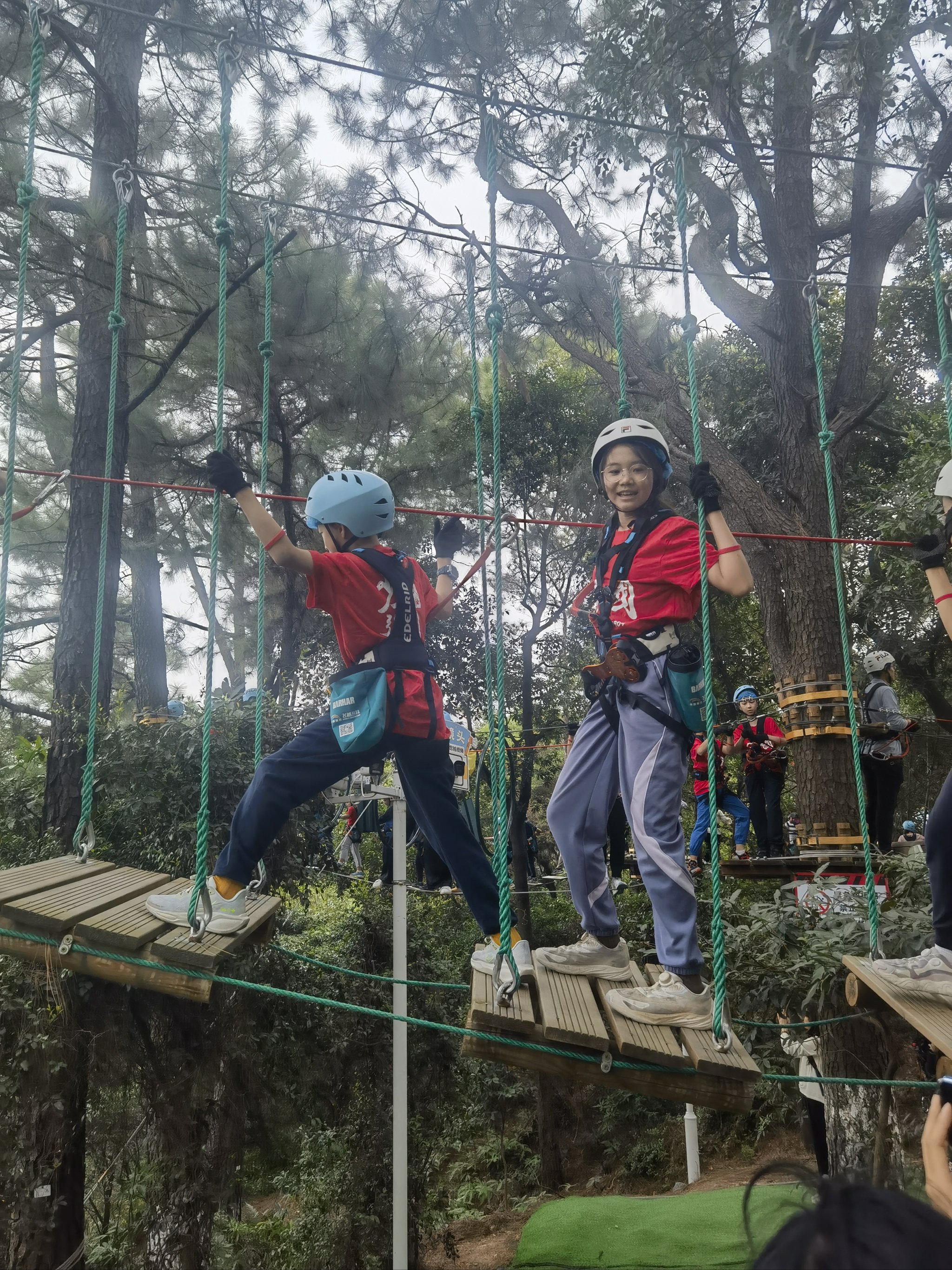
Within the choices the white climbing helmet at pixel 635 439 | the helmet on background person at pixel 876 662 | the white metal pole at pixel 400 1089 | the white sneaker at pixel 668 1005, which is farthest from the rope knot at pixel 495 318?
the helmet on background person at pixel 876 662

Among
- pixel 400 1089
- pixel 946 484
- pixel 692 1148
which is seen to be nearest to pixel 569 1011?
pixel 946 484

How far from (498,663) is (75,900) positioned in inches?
52.4

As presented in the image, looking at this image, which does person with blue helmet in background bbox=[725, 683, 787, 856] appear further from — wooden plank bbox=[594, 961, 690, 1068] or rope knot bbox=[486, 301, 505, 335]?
wooden plank bbox=[594, 961, 690, 1068]

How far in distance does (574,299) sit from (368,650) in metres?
5.60

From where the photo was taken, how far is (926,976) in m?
2.43

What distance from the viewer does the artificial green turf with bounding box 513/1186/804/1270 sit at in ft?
16.4

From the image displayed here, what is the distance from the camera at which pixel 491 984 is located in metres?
2.38

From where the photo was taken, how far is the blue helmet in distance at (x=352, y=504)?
9.49 feet

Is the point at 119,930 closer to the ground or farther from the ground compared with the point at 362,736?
closer to the ground

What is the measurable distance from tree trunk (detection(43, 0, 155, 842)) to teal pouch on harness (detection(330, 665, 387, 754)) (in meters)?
2.69

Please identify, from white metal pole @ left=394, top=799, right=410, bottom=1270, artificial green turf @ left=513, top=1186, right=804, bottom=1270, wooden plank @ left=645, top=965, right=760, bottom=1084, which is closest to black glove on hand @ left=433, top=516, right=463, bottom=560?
wooden plank @ left=645, top=965, right=760, bottom=1084

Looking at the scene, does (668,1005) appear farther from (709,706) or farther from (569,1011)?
(709,706)

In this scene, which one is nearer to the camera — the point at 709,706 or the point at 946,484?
the point at 709,706

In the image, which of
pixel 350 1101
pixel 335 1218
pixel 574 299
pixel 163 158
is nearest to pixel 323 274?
pixel 163 158
